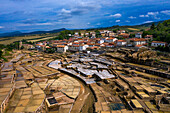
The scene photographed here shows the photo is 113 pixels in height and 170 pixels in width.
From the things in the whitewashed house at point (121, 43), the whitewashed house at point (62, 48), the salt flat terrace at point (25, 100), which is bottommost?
the salt flat terrace at point (25, 100)

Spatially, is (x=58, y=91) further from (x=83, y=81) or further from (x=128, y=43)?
(x=128, y=43)

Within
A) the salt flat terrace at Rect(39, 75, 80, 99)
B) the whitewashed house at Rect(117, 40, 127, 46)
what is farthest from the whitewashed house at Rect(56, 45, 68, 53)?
the salt flat terrace at Rect(39, 75, 80, 99)

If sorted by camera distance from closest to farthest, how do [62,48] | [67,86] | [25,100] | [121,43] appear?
[25,100]
[67,86]
[62,48]
[121,43]

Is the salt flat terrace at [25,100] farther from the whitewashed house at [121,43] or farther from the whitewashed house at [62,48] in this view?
the whitewashed house at [121,43]

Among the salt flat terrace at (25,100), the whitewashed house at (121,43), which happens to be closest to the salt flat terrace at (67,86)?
the salt flat terrace at (25,100)

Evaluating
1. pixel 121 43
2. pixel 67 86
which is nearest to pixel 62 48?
pixel 121 43

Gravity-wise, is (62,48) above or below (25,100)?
above

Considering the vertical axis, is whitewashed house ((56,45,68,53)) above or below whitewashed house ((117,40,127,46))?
below

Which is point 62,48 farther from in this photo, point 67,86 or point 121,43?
point 67,86

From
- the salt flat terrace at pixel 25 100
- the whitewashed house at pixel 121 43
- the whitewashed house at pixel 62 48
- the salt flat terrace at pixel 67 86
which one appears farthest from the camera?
the whitewashed house at pixel 121 43

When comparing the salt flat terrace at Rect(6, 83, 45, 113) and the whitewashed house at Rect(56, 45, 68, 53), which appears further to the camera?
the whitewashed house at Rect(56, 45, 68, 53)

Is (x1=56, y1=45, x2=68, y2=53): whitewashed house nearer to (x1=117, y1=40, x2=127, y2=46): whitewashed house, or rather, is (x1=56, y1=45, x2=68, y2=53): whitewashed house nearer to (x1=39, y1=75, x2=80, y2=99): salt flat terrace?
(x1=117, y1=40, x2=127, y2=46): whitewashed house

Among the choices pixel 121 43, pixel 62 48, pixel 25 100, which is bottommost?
pixel 25 100
